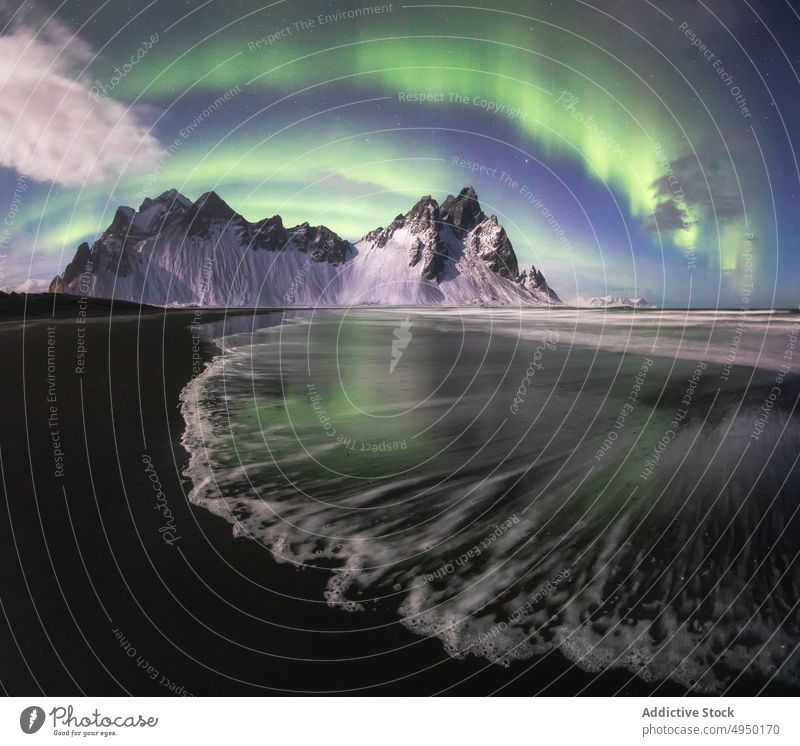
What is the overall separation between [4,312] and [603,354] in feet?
115

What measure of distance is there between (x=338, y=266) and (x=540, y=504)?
92414 millimetres

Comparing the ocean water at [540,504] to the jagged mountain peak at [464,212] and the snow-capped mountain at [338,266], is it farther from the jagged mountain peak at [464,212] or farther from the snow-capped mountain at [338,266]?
the jagged mountain peak at [464,212]

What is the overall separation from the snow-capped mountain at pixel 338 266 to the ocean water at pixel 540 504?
5712 centimetres

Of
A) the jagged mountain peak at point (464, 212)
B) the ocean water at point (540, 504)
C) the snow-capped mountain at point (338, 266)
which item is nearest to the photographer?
the ocean water at point (540, 504)

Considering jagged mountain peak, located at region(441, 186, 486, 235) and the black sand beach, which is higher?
jagged mountain peak, located at region(441, 186, 486, 235)

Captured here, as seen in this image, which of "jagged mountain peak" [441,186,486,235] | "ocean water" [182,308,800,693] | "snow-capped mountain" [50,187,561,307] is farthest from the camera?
"jagged mountain peak" [441,186,486,235]

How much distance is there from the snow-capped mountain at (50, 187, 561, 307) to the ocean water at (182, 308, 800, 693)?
57123 millimetres

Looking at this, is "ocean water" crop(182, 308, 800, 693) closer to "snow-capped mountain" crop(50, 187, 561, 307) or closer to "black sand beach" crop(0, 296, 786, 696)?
"black sand beach" crop(0, 296, 786, 696)

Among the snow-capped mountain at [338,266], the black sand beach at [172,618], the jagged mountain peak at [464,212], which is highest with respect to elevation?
the jagged mountain peak at [464,212]

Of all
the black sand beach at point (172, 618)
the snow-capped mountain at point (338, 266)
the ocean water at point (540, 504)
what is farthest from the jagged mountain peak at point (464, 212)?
the black sand beach at point (172, 618)

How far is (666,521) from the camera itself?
227 inches

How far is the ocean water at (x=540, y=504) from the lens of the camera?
14.2 ft

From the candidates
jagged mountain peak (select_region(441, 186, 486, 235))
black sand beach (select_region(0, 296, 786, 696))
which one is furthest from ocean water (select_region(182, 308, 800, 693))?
jagged mountain peak (select_region(441, 186, 486, 235))

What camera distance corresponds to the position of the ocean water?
170 inches
